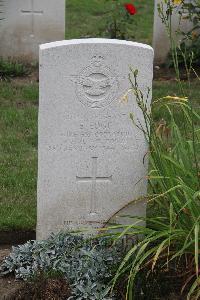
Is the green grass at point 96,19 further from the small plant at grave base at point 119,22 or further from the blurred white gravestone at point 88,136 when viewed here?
the blurred white gravestone at point 88,136

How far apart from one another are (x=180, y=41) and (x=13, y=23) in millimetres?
2007

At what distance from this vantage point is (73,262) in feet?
13.2

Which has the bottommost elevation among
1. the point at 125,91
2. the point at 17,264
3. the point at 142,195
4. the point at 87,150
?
the point at 17,264

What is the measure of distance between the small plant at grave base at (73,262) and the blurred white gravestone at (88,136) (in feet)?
0.60

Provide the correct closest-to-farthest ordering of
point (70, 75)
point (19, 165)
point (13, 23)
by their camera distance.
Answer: point (70, 75)
point (19, 165)
point (13, 23)

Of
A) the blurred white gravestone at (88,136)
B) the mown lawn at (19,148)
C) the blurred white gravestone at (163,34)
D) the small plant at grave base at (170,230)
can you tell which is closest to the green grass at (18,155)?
the mown lawn at (19,148)

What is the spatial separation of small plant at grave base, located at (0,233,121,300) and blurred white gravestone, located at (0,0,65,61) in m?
4.62

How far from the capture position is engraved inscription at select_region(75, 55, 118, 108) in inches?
160

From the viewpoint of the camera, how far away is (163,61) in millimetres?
8867

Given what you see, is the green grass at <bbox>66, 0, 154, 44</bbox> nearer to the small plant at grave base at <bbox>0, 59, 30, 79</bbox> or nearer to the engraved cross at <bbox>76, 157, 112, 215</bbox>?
the small plant at grave base at <bbox>0, 59, 30, 79</bbox>

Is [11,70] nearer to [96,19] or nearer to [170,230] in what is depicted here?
[96,19]

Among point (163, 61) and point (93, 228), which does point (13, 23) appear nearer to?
point (163, 61)

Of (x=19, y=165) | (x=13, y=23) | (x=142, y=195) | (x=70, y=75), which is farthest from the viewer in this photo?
(x=13, y=23)

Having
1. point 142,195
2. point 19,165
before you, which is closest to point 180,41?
point 19,165
